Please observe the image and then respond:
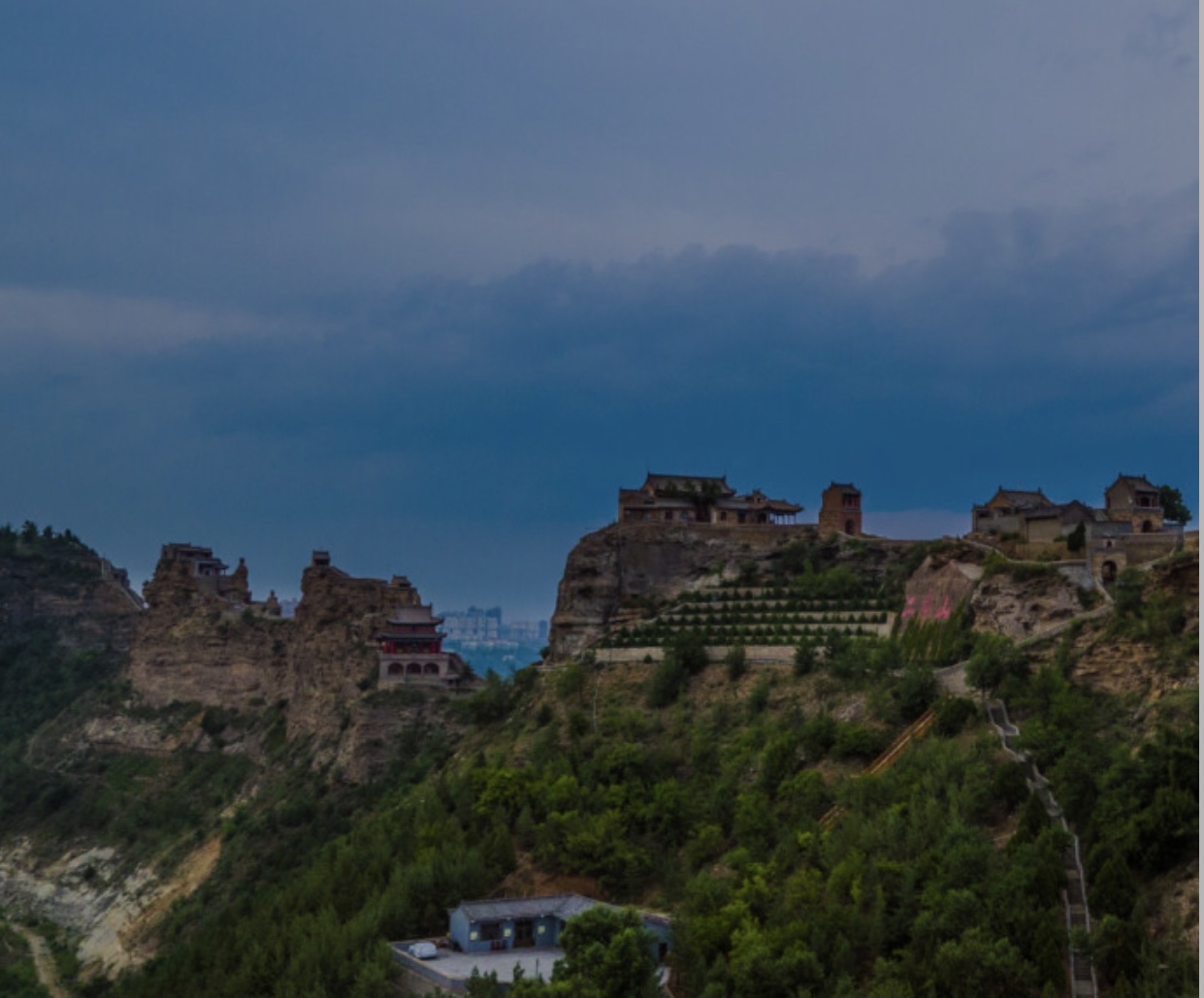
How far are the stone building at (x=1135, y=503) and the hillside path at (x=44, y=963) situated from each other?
31.4 metres

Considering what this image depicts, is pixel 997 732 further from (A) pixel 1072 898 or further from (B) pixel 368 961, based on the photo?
(B) pixel 368 961

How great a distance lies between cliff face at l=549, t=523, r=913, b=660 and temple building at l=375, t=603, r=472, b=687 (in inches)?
205

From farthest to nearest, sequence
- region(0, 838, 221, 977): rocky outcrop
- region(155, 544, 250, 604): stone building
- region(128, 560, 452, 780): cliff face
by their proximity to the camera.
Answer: region(155, 544, 250, 604): stone building → region(128, 560, 452, 780): cliff face → region(0, 838, 221, 977): rocky outcrop

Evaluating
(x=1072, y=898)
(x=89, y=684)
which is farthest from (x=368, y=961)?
(x=89, y=684)

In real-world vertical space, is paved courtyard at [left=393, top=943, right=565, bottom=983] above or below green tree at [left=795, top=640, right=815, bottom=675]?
below

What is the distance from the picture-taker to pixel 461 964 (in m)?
25.1

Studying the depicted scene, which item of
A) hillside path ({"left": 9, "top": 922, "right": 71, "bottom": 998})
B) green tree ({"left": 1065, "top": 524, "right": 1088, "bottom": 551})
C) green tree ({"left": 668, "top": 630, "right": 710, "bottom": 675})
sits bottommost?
hillside path ({"left": 9, "top": 922, "right": 71, "bottom": 998})

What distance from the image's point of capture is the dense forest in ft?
72.0

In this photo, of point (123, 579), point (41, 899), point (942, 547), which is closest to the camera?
point (942, 547)

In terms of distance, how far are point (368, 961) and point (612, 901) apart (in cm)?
561

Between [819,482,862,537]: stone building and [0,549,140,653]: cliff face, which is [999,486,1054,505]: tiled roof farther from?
[0,549,140,653]: cliff face

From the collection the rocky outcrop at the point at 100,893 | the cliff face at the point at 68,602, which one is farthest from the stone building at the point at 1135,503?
the cliff face at the point at 68,602

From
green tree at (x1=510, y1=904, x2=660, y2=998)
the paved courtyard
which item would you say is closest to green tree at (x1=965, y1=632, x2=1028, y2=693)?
green tree at (x1=510, y1=904, x2=660, y2=998)

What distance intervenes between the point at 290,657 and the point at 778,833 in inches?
1205
